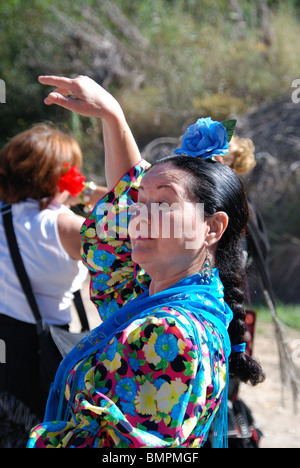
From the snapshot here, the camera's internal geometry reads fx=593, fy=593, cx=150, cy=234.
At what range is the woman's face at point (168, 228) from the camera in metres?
1.42

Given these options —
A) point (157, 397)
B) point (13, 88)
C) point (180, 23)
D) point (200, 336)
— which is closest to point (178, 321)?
point (200, 336)

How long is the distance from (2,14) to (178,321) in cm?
1032

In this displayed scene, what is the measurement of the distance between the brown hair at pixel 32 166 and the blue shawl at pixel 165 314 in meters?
1.09

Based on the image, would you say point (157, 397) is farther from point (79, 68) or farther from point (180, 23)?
point (180, 23)

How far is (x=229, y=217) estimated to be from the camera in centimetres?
155

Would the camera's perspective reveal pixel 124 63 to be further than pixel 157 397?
Yes

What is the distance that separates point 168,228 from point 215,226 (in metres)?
0.15

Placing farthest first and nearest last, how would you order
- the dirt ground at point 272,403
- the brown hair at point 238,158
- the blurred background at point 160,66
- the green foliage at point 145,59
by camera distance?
the green foliage at point 145,59, the blurred background at point 160,66, the dirt ground at point 272,403, the brown hair at point 238,158

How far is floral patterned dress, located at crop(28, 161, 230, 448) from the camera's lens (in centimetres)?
125

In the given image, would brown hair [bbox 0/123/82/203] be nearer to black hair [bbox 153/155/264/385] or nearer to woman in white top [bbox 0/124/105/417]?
woman in white top [bbox 0/124/105/417]

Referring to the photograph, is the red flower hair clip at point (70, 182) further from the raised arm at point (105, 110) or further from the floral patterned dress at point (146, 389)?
the floral patterned dress at point (146, 389)

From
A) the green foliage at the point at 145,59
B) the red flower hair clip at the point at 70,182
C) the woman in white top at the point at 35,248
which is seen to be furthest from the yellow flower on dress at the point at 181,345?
the green foliage at the point at 145,59

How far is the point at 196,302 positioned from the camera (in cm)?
138

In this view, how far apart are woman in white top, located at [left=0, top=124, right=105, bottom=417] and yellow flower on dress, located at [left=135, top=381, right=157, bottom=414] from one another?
1.14 meters
